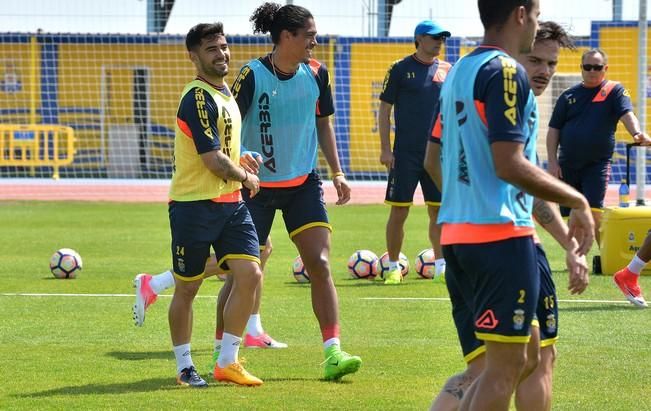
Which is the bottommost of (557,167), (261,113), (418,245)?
(418,245)

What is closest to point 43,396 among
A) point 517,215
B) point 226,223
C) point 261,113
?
point 226,223

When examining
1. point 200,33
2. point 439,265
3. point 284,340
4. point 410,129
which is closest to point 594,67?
point 410,129

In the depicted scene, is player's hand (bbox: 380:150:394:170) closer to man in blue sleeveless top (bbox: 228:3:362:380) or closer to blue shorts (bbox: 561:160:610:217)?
blue shorts (bbox: 561:160:610:217)

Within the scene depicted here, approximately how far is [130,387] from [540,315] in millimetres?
3043

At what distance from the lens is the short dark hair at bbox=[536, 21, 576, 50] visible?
5523 mm

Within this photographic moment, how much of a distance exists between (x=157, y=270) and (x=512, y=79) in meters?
9.30

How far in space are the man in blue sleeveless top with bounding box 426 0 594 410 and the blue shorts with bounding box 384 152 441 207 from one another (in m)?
7.49

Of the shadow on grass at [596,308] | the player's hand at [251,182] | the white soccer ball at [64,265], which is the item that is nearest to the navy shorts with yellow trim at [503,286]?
the player's hand at [251,182]

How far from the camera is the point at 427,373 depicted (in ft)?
24.8

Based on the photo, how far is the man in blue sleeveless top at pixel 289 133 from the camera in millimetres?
7867

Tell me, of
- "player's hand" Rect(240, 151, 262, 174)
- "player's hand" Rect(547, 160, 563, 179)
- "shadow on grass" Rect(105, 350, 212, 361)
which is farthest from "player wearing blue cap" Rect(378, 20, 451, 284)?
"player's hand" Rect(240, 151, 262, 174)

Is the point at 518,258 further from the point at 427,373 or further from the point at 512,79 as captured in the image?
the point at 427,373

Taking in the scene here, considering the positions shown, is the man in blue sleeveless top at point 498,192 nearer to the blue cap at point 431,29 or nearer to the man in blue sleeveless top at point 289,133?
the man in blue sleeveless top at point 289,133

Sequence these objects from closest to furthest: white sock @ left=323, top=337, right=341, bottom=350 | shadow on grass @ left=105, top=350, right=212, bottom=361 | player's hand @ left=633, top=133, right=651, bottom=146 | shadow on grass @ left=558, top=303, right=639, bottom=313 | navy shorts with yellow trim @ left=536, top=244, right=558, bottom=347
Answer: navy shorts with yellow trim @ left=536, top=244, right=558, bottom=347
white sock @ left=323, top=337, right=341, bottom=350
shadow on grass @ left=105, top=350, right=212, bottom=361
shadow on grass @ left=558, top=303, right=639, bottom=313
player's hand @ left=633, top=133, right=651, bottom=146
